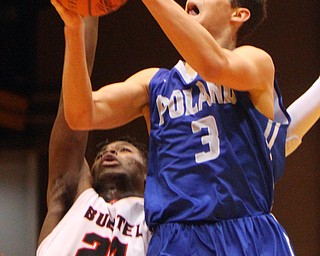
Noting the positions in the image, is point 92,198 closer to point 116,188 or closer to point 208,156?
point 116,188

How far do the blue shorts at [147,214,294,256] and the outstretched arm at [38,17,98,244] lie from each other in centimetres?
65

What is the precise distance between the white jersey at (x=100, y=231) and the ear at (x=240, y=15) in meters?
0.60

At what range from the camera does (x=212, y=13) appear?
203 centimetres

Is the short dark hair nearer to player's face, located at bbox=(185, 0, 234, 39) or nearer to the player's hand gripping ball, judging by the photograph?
player's face, located at bbox=(185, 0, 234, 39)

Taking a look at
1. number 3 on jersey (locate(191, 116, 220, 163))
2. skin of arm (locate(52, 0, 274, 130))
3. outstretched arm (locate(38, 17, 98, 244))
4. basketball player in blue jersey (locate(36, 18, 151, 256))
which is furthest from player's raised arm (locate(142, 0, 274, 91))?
outstretched arm (locate(38, 17, 98, 244))

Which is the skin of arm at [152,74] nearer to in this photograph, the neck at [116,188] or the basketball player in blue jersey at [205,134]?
the basketball player in blue jersey at [205,134]

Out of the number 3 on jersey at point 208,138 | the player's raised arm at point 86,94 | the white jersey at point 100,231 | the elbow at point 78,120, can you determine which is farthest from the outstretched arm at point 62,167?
the number 3 on jersey at point 208,138

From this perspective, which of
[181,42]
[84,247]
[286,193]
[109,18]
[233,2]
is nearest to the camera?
[181,42]

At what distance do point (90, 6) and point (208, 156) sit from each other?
44 centimetres

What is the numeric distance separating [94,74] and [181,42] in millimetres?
2509

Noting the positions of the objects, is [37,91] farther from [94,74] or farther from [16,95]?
[94,74]

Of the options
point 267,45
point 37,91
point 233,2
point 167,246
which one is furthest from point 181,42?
point 37,91

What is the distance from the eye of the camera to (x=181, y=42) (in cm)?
180

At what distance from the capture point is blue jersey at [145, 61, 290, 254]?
1.87m
